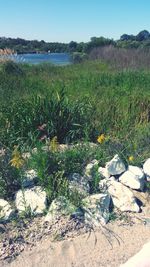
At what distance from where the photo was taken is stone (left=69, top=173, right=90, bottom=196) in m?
4.19

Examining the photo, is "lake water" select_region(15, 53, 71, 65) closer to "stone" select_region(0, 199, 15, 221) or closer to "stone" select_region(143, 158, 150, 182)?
"stone" select_region(143, 158, 150, 182)

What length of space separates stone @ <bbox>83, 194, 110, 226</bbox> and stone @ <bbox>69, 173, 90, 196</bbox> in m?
0.13

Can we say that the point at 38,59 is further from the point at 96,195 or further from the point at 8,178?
the point at 96,195

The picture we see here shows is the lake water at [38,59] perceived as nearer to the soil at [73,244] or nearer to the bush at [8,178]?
the bush at [8,178]

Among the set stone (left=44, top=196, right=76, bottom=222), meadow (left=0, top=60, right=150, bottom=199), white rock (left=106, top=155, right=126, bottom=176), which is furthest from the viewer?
meadow (left=0, top=60, right=150, bottom=199)

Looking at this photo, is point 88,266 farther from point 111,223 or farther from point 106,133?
point 106,133

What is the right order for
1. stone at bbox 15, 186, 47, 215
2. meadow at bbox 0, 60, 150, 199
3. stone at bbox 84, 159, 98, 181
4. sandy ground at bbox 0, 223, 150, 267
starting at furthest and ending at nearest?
meadow at bbox 0, 60, 150, 199
stone at bbox 84, 159, 98, 181
stone at bbox 15, 186, 47, 215
sandy ground at bbox 0, 223, 150, 267

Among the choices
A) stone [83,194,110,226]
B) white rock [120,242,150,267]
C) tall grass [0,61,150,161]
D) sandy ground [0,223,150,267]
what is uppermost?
white rock [120,242,150,267]

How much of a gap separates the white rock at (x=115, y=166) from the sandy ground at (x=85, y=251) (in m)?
0.81

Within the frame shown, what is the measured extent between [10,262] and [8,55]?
8.37 metres

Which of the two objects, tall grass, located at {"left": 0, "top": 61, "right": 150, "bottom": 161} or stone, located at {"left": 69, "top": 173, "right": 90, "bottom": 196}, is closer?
stone, located at {"left": 69, "top": 173, "right": 90, "bottom": 196}

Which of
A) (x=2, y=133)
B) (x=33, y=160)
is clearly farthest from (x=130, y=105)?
(x=33, y=160)

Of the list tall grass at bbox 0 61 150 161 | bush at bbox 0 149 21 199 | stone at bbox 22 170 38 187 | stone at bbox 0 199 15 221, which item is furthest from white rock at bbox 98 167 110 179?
stone at bbox 0 199 15 221

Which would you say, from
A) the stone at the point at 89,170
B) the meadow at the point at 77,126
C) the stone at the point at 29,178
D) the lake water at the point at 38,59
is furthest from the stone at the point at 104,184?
the lake water at the point at 38,59
